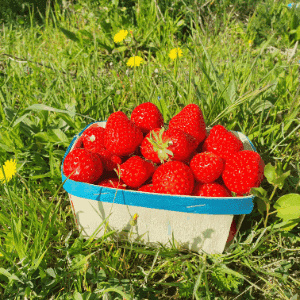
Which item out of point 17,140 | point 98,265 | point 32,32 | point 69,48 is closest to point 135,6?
point 69,48

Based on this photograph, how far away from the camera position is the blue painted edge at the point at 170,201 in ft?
3.46

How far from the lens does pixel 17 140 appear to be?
1.58m

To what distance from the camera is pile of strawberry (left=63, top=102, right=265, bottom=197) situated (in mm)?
1132

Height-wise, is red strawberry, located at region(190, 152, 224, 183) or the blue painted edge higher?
red strawberry, located at region(190, 152, 224, 183)

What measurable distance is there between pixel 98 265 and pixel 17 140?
0.83m

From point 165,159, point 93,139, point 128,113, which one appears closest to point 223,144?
point 165,159

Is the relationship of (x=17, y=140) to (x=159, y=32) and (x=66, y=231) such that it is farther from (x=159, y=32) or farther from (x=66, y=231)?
(x=159, y=32)

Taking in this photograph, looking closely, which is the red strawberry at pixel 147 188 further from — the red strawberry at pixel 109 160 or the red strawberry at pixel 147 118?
the red strawberry at pixel 147 118

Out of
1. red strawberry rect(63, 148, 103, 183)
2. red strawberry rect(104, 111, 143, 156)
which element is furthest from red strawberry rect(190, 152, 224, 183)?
A: red strawberry rect(63, 148, 103, 183)

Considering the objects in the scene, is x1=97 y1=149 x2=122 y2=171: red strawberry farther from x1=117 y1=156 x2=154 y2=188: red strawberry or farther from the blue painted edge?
the blue painted edge

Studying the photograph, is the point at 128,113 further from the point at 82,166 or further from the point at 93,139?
the point at 82,166

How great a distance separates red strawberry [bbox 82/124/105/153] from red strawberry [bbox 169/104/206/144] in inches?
13.7

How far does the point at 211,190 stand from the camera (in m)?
1.16

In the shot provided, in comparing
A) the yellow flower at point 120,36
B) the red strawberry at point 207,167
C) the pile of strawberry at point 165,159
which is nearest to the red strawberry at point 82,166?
the pile of strawberry at point 165,159
